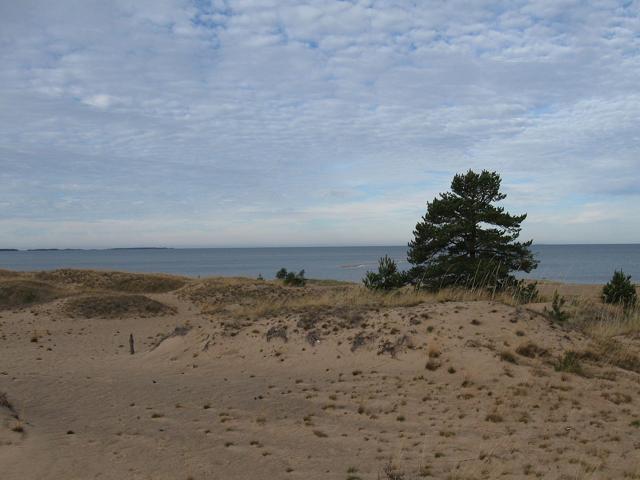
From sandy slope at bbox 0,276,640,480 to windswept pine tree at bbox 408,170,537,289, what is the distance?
254 inches

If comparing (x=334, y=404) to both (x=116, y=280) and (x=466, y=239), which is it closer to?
(x=466, y=239)

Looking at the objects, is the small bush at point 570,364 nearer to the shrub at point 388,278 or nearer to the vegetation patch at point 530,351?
the vegetation patch at point 530,351

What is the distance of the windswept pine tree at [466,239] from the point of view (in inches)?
806

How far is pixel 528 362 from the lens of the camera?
36.1ft

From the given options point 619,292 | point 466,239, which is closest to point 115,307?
point 466,239

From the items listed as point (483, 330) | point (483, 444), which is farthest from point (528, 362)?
point (483, 444)

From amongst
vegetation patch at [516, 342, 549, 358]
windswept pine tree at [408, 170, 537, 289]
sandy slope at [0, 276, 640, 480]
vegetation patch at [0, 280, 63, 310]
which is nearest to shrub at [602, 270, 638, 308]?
windswept pine tree at [408, 170, 537, 289]

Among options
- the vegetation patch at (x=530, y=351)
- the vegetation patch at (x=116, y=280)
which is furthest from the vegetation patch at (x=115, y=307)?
the vegetation patch at (x=530, y=351)

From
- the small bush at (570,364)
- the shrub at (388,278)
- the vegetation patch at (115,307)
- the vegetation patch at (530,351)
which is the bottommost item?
the vegetation patch at (115,307)

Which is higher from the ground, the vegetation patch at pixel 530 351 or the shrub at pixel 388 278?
the shrub at pixel 388 278

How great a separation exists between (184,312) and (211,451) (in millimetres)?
20775

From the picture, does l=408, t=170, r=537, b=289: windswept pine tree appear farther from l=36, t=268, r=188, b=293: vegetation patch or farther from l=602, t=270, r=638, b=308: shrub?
l=36, t=268, r=188, b=293: vegetation patch

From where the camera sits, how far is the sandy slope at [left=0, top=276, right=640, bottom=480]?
672 cm

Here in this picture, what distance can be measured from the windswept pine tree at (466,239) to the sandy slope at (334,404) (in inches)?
254
